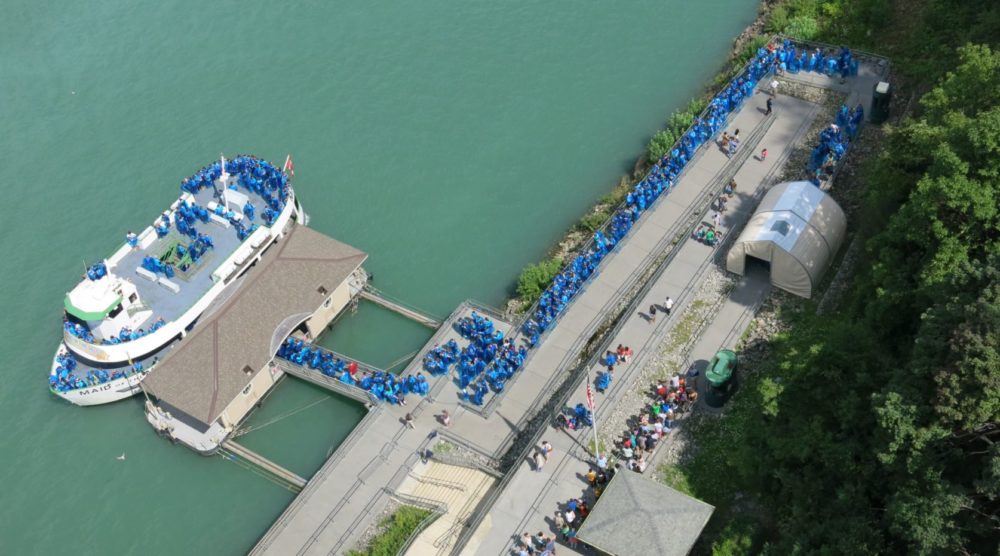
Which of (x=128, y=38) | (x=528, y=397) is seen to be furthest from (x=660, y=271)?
(x=128, y=38)

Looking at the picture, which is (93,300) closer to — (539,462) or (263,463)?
(263,463)

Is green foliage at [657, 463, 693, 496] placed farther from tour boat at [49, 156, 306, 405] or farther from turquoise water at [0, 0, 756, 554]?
tour boat at [49, 156, 306, 405]

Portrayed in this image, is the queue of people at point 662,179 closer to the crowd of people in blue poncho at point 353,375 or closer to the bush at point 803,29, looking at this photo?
the bush at point 803,29

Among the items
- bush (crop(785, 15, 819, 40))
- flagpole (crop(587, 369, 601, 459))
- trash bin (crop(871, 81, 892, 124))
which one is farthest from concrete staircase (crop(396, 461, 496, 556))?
bush (crop(785, 15, 819, 40))

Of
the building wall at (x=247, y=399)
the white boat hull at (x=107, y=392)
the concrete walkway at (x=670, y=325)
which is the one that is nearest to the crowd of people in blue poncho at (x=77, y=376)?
the white boat hull at (x=107, y=392)

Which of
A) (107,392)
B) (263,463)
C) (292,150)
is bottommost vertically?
(107,392)

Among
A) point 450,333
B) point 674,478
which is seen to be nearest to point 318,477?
point 450,333
